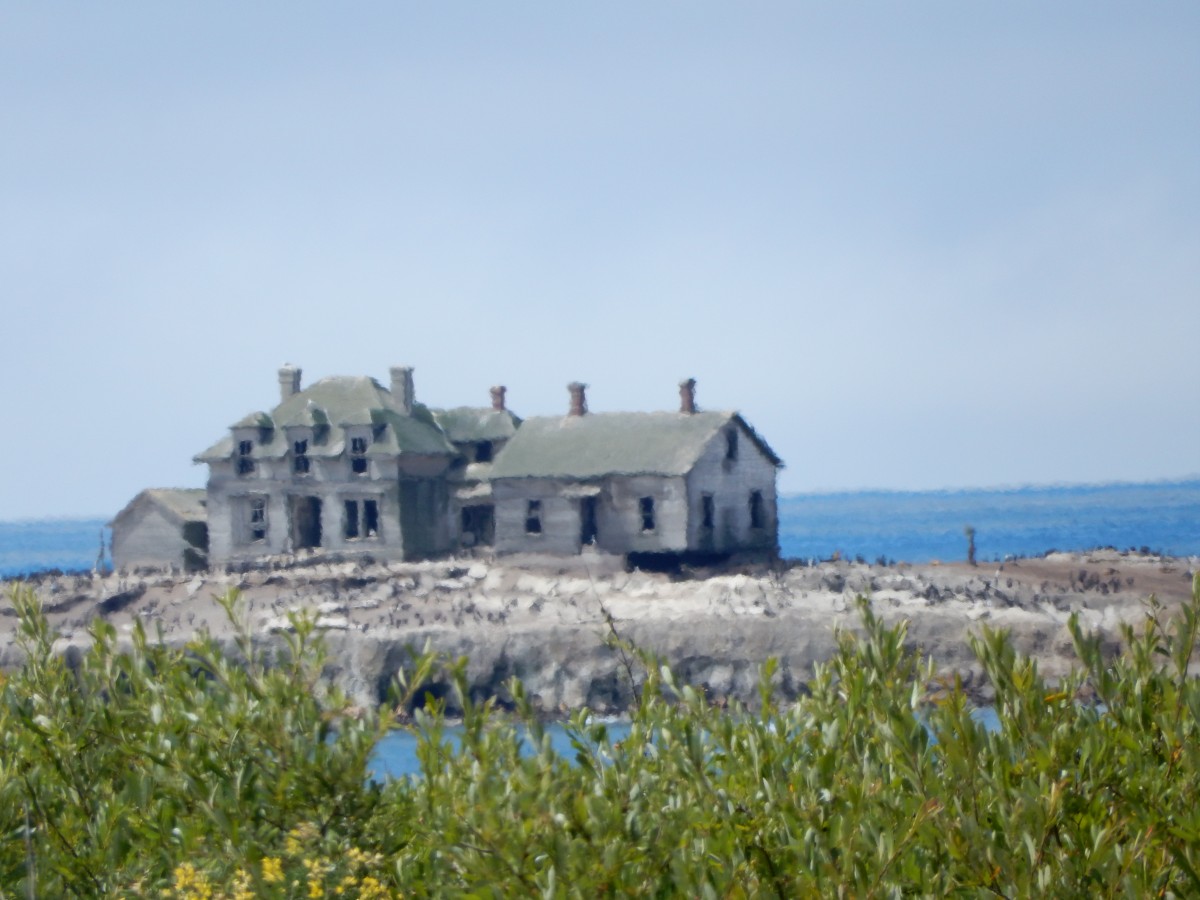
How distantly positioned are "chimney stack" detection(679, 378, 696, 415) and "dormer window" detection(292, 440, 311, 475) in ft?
41.0

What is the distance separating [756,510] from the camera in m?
46.3

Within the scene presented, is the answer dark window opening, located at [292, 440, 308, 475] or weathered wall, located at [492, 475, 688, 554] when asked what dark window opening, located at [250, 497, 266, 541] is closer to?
dark window opening, located at [292, 440, 308, 475]

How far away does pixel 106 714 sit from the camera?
8.67 m

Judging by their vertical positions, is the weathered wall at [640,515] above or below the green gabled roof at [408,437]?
below

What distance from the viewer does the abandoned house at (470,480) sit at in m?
43.8

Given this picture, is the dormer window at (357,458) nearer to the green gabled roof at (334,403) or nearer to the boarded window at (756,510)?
the green gabled roof at (334,403)

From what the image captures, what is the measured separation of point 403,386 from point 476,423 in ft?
9.23

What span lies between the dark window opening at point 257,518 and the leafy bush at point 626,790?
40.7m

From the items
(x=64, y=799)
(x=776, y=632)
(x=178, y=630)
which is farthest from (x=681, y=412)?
(x=64, y=799)

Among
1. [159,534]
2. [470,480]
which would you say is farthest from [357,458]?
[159,534]

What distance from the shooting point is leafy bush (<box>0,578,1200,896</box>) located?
6168mm

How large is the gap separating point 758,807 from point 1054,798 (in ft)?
5.56

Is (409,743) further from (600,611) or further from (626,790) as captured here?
(626,790)

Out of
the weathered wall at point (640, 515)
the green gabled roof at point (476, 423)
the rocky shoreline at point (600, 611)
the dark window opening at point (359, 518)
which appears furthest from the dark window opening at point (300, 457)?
the weathered wall at point (640, 515)
